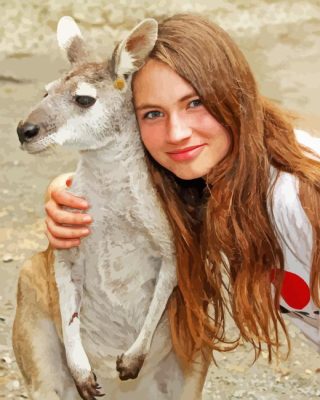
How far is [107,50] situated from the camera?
552cm

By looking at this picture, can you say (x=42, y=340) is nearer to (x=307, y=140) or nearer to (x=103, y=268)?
(x=103, y=268)

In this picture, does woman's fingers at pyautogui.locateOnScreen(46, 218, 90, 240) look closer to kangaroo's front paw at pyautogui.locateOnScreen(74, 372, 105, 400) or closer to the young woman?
the young woman

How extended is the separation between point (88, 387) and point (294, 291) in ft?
1.77

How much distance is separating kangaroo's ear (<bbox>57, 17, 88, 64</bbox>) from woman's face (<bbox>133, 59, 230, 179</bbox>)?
0.16 m

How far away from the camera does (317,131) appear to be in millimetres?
2131

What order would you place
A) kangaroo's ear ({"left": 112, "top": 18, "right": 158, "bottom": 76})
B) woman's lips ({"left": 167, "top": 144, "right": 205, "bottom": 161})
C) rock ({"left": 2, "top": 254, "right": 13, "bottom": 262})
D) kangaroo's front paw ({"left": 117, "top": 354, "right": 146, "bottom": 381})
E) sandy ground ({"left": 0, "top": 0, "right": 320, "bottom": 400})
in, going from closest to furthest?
kangaroo's ear ({"left": 112, "top": 18, "right": 158, "bottom": 76}), woman's lips ({"left": 167, "top": 144, "right": 205, "bottom": 161}), kangaroo's front paw ({"left": 117, "top": 354, "right": 146, "bottom": 381}), sandy ground ({"left": 0, "top": 0, "right": 320, "bottom": 400}), rock ({"left": 2, "top": 254, "right": 13, "bottom": 262})

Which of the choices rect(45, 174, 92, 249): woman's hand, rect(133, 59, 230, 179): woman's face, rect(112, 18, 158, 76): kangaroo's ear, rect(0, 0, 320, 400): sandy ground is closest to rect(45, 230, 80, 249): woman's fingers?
rect(45, 174, 92, 249): woman's hand

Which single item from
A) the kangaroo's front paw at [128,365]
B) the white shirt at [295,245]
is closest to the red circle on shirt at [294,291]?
the white shirt at [295,245]

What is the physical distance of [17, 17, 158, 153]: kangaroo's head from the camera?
1638 mm

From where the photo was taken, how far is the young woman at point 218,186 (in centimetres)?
167

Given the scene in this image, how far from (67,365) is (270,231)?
588 mm

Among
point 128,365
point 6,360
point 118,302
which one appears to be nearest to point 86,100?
point 118,302

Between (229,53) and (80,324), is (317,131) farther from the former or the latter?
(80,324)

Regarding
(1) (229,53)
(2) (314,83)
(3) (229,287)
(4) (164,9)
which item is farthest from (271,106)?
(4) (164,9)
